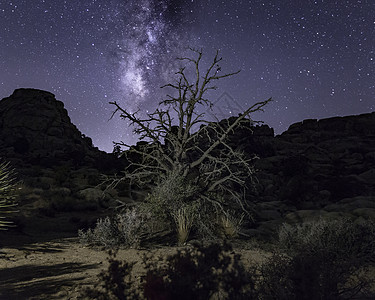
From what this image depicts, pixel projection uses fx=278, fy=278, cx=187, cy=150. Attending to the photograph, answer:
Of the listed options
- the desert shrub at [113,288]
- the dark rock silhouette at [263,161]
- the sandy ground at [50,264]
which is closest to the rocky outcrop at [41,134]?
the dark rock silhouette at [263,161]

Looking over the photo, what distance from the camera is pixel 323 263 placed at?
328 cm

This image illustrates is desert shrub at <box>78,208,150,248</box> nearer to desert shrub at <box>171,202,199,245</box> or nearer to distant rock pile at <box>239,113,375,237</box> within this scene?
desert shrub at <box>171,202,199,245</box>

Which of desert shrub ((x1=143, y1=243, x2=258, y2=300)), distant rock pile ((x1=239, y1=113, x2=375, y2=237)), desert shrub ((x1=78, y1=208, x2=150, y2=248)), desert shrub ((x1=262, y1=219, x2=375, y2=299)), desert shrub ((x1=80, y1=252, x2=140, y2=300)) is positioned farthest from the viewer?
distant rock pile ((x1=239, y1=113, x2=375, y2=237))

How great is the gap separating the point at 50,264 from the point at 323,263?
4700 millimetres

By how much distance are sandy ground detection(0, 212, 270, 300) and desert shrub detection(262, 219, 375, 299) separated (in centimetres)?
115

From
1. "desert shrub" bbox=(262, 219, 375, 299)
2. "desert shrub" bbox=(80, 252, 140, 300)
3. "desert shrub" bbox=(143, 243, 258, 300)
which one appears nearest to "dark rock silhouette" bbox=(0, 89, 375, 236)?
"desert shrub" bbox=(262, 219, 375, 299)

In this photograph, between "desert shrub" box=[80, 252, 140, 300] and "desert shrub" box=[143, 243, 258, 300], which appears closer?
"desert shrub" box=[143, 243, 258, 300]

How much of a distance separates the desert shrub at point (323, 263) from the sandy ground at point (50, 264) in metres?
1.15

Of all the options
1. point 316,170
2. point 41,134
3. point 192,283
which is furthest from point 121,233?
point 41,134

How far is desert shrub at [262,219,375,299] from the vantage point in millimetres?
2580

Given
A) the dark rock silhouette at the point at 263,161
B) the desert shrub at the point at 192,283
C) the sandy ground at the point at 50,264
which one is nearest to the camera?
the desert shrub at the point at 192,283

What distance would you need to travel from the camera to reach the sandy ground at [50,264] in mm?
3781

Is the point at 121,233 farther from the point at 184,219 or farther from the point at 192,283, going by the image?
the point at 192,283

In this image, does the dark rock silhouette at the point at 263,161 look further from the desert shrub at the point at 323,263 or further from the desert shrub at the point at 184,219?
the desert shrub at the point at 323,263
